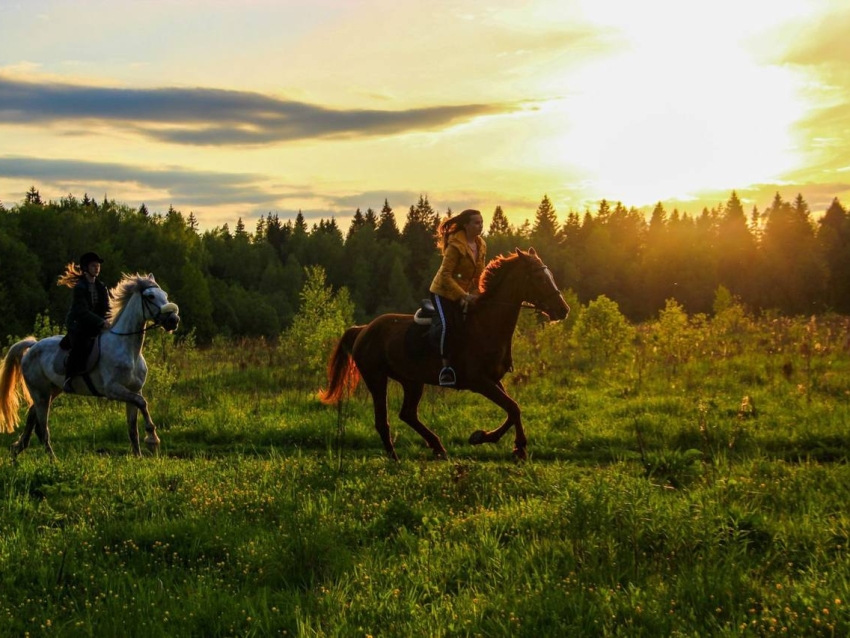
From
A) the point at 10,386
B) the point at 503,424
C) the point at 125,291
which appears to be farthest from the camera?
the point at 10,386

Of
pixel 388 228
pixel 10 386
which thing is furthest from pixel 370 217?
pixel 10 386

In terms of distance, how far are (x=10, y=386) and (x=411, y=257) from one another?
80338 mm

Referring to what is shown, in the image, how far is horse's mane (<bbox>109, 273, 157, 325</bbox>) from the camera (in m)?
10.8

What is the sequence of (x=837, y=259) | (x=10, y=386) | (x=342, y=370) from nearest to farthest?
(x=10, y=386)
(x=342, y=370)
(x=837, y=259)

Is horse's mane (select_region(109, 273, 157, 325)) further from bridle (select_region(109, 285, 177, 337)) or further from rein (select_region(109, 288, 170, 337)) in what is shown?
rein (select_region(109, 288, 170, 337))

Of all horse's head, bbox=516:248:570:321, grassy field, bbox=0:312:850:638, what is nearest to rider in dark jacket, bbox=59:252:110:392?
grassy field, bbox=0:312:850:638

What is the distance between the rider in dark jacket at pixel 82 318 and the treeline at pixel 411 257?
47449 mm

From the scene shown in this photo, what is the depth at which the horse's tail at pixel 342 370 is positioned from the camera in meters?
11.1

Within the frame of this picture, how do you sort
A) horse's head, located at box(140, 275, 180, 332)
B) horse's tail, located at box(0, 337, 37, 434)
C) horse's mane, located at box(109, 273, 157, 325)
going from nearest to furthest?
horse's head, located at box(140, 275, 180, 332) → horse's mane, located at box(109, 273, 157, 325) → horse's tail, located at box(0, 337, 37, 434)

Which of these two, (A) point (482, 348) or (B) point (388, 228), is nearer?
(A) point (482, 348)

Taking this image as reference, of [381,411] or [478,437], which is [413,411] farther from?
[478,437]

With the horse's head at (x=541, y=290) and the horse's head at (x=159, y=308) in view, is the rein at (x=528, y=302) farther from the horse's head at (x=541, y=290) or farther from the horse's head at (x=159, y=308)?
the horse's head at (x=159, y=308)

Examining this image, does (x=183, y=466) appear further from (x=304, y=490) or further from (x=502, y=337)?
(x=502, y=337)

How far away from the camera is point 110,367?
10.5 m
